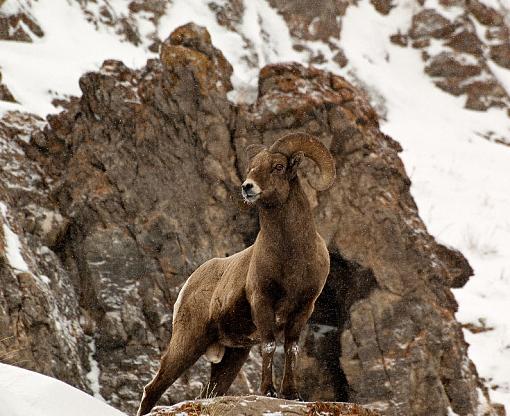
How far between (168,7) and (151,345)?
13666 mm

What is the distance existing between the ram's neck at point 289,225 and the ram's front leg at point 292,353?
482mm

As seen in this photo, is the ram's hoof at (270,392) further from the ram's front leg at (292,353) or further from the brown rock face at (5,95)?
the brown rock face at (5,95)

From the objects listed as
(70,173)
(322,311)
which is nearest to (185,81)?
(70,173)

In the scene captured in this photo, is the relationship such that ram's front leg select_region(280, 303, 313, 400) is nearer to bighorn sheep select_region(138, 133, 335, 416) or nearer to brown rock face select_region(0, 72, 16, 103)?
bighorn sheep select_region(138, 133, 335, 416)

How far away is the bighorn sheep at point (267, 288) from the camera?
18.4ft

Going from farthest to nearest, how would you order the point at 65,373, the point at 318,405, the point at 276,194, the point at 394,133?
the point at 394,133
the point at 65,373
the point at 276,194
the point at 318,405

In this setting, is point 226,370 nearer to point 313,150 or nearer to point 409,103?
point 313,150

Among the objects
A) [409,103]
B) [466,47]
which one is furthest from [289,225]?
[466,47]

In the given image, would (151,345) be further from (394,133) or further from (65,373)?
(394,133)

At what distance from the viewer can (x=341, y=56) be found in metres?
23.5

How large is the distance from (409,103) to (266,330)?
19252 millimetres

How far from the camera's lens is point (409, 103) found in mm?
23781

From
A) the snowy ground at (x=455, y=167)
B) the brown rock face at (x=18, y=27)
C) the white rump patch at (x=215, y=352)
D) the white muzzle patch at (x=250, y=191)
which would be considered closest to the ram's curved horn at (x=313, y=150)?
the white muzzle patch at (x=250, y=191)

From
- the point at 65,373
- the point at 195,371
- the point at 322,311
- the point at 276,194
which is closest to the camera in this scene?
the point at 276,194
